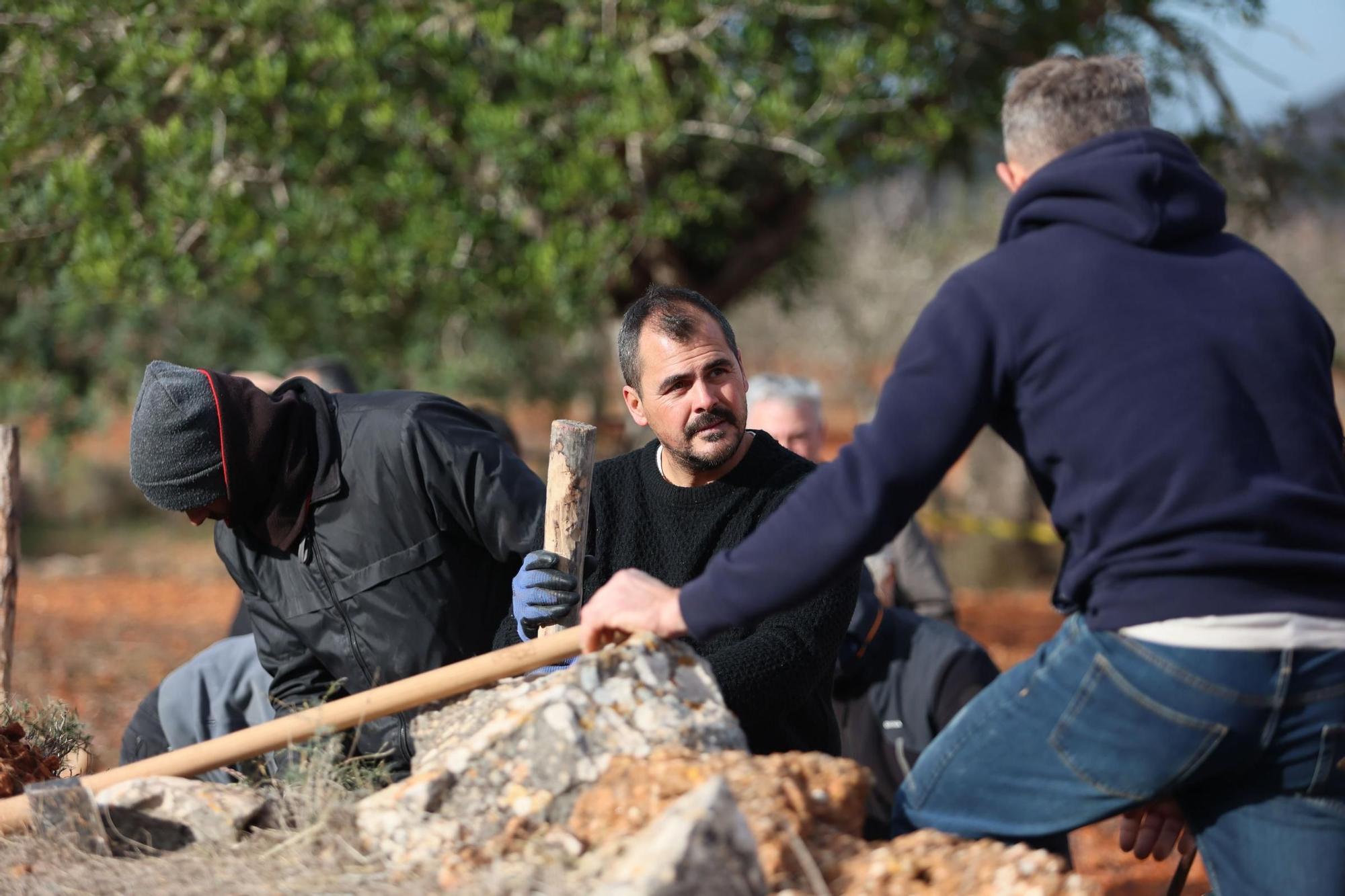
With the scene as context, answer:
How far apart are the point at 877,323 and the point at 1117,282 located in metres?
20.2

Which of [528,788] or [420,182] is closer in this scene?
[528,788]

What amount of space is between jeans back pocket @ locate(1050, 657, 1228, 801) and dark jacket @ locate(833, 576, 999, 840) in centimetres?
220

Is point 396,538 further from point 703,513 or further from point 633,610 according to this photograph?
point 633,610

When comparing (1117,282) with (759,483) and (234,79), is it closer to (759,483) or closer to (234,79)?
(759,483)

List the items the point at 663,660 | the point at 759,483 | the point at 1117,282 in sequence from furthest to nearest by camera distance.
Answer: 1. the point at 759,483
2. the point at 663,660
3. the point at 1117,282

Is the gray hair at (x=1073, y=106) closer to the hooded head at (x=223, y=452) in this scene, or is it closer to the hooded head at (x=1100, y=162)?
the hooded head at (x=1100, y=162)

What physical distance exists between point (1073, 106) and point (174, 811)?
229 centimetres

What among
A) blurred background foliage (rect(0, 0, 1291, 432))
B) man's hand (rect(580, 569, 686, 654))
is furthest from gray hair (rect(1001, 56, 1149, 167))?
blurred background foliage (rect(0, 0, 1291, 432))

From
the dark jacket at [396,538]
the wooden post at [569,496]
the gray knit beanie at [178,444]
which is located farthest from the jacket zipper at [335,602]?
the wooden post at [569,496]

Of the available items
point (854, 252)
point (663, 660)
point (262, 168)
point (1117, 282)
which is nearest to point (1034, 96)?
point (1117, 282)

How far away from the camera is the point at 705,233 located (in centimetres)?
950

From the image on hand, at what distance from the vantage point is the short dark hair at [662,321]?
350 centimetres

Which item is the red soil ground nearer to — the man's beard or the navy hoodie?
the man's beard

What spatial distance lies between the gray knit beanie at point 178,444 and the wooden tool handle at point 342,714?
31.2 inches
